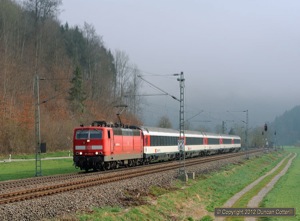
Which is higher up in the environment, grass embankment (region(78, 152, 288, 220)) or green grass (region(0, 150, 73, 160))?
green grass (region(0, 150, 73, 160))

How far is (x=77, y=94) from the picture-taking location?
8544 centimetres

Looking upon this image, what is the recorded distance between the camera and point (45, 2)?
88750 mm

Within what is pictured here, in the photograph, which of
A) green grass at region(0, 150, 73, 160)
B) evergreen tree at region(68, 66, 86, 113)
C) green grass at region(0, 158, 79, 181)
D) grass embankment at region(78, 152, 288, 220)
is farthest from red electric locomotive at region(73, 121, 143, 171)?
evergreen tree at region(68, 66, 86, 113)

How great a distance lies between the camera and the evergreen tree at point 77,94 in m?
84.1

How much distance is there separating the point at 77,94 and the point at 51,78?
7182mm

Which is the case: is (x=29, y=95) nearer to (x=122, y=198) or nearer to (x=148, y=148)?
(x=148, y=148)

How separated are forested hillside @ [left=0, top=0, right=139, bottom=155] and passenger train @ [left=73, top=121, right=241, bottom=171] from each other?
7.14 meters

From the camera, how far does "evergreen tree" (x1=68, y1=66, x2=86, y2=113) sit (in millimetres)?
84125

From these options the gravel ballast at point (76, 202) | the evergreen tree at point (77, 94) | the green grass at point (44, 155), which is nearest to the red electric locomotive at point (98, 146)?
the gravel ballast at point (76, 202)

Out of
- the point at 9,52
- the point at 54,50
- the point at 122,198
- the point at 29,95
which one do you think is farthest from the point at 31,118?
the point at 122,198

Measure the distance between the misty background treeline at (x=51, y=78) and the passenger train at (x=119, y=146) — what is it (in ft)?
45.3

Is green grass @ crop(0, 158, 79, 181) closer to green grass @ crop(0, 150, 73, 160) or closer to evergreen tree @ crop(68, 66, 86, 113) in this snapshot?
green grass @ crop(0, 150, 73, 160)

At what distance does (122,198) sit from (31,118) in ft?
155

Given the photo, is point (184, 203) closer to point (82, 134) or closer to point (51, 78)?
point (82, 134)
